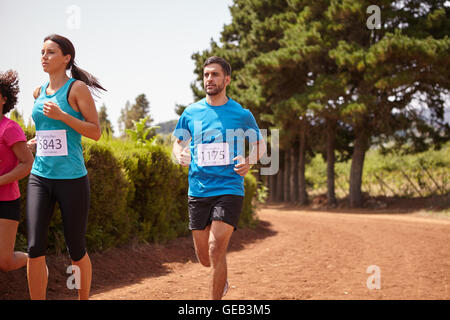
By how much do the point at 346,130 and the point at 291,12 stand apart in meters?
8.36

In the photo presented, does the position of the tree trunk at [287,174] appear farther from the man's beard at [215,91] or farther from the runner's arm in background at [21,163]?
the runner's arm in background at [21,163]

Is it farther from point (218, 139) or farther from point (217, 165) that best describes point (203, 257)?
point (218, 139)

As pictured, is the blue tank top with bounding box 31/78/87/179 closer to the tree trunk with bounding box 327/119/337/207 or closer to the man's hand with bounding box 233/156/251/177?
the man's hand with bounding box 233/156/251/177

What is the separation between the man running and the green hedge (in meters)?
2.39

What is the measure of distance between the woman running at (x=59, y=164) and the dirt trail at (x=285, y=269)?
1.62m

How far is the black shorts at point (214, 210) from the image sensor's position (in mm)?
4141

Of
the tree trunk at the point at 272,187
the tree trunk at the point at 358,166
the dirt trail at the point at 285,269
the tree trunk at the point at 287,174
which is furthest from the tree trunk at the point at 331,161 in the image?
the dirt trail at the point at 285,269

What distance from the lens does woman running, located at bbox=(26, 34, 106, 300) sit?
365 centimetres

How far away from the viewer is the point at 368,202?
83.1 ft

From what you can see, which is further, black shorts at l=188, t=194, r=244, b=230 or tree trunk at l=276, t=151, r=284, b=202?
tree trunk at l=276, t=151, r=284, b=202

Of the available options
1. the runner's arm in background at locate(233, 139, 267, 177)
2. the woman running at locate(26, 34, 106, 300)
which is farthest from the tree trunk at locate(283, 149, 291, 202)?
the woman running at locate(26, 34, 106, 300)

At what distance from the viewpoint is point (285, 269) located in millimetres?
7078
